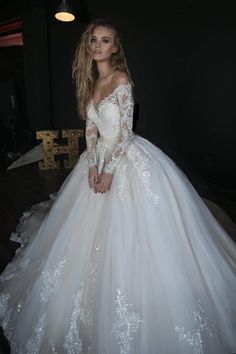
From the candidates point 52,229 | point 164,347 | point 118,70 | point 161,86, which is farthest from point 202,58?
point 164,347

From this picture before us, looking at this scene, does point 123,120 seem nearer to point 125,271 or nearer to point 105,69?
point 105,69

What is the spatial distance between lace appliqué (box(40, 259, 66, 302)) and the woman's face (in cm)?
128

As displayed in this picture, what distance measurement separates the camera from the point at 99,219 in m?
1.87

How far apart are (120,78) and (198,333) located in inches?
58.6

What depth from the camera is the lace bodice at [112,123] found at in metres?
1.89

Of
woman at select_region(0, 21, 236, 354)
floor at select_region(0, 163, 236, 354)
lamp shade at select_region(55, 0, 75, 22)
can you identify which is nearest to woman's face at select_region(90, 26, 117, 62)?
woman at select_region(0, 21, 236, 354)

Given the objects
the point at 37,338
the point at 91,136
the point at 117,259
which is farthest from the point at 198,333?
the point at 91,136

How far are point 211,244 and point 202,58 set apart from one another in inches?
111

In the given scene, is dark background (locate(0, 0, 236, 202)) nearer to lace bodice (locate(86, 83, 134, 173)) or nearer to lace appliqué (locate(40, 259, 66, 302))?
lace bodice (locate(86, 83, 134, 173))

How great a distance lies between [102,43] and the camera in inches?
76.5

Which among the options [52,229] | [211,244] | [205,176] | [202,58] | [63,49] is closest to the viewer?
[211,244]

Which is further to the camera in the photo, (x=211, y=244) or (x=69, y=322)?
(x=211, y=244)

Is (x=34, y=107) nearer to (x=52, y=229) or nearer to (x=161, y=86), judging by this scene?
(x=161, y=86)

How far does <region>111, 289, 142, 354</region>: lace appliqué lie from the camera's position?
1571mm
